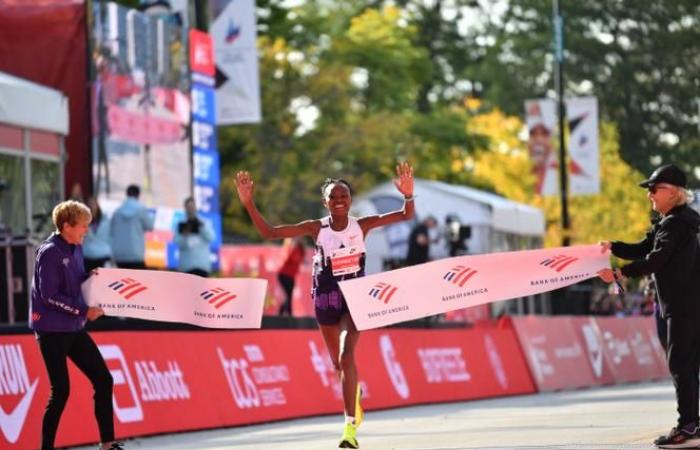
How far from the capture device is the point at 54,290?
12742mm

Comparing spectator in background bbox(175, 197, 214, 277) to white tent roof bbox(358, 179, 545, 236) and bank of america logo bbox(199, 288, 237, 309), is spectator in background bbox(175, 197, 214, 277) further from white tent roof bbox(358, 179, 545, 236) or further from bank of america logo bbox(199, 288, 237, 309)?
white tent roof bbox(358, 179, 545, 236)

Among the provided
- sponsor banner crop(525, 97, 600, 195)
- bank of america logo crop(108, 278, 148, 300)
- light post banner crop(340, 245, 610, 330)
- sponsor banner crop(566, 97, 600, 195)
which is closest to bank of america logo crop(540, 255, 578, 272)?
light post banner crop(340, 245, 610, 330)

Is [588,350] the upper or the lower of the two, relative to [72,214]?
lower

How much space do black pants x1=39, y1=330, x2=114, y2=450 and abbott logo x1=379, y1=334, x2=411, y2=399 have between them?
10.3m

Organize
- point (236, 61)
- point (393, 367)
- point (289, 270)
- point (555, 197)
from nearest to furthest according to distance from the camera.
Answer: point (393, 367)
point (289, 270)
point (236, 61)
point (555, 197)

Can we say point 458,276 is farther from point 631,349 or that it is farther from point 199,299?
point 631,349

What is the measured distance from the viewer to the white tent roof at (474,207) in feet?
151

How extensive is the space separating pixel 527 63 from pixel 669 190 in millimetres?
68253

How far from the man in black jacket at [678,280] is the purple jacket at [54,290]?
12.2 ft

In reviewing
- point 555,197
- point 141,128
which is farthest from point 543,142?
point 555,197

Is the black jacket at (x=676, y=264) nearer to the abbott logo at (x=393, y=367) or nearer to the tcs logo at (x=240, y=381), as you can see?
the tcs logo at (x=240, y=381)

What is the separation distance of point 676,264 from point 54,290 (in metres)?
4.13

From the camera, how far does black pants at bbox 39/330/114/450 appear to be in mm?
12820

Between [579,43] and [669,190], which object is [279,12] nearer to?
[579,43]
